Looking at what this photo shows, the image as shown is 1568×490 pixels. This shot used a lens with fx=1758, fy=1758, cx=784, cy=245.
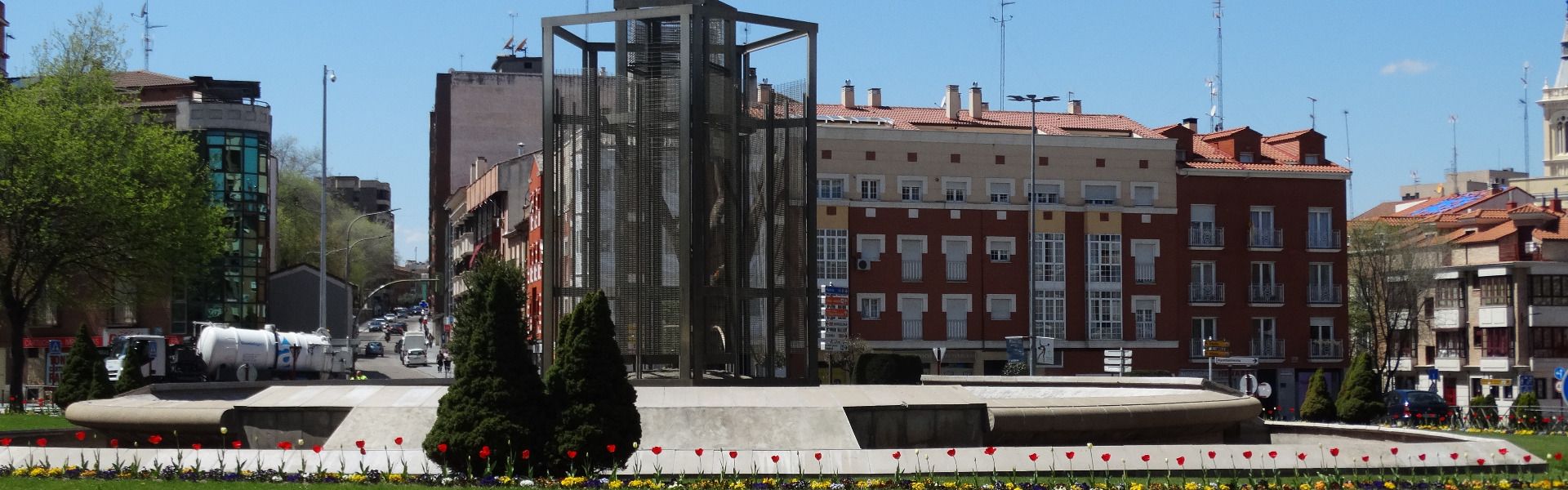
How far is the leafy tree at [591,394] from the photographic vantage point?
54.0 ft

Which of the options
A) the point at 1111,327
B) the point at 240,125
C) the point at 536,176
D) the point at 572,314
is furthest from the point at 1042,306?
the point at 572,314

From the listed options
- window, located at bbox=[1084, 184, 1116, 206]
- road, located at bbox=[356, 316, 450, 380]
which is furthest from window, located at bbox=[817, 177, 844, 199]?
road, located at bbox=[356, 316, 450, 380]

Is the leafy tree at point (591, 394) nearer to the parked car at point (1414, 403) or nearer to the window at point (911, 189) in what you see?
the parked car at point (1414, 403)

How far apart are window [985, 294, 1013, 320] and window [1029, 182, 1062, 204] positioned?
12.2 feet

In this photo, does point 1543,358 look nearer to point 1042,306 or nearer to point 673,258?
point 1042,306

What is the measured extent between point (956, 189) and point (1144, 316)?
28.9 feet

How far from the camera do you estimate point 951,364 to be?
63094 mm

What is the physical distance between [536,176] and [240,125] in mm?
11986

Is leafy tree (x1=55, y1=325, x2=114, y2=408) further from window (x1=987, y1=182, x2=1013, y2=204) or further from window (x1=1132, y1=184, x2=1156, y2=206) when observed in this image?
window (x1=1132, y1=184, x2=1156, y2=206)

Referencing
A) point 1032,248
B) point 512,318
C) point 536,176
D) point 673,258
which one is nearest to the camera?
point 512,318

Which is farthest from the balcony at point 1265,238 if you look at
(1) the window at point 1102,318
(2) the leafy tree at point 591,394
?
(2) the leafy tree at point 591,394

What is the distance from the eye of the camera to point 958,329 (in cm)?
6331

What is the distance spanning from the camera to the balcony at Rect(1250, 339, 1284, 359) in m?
66.2

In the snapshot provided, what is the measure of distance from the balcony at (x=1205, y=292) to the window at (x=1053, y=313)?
5.33 m
